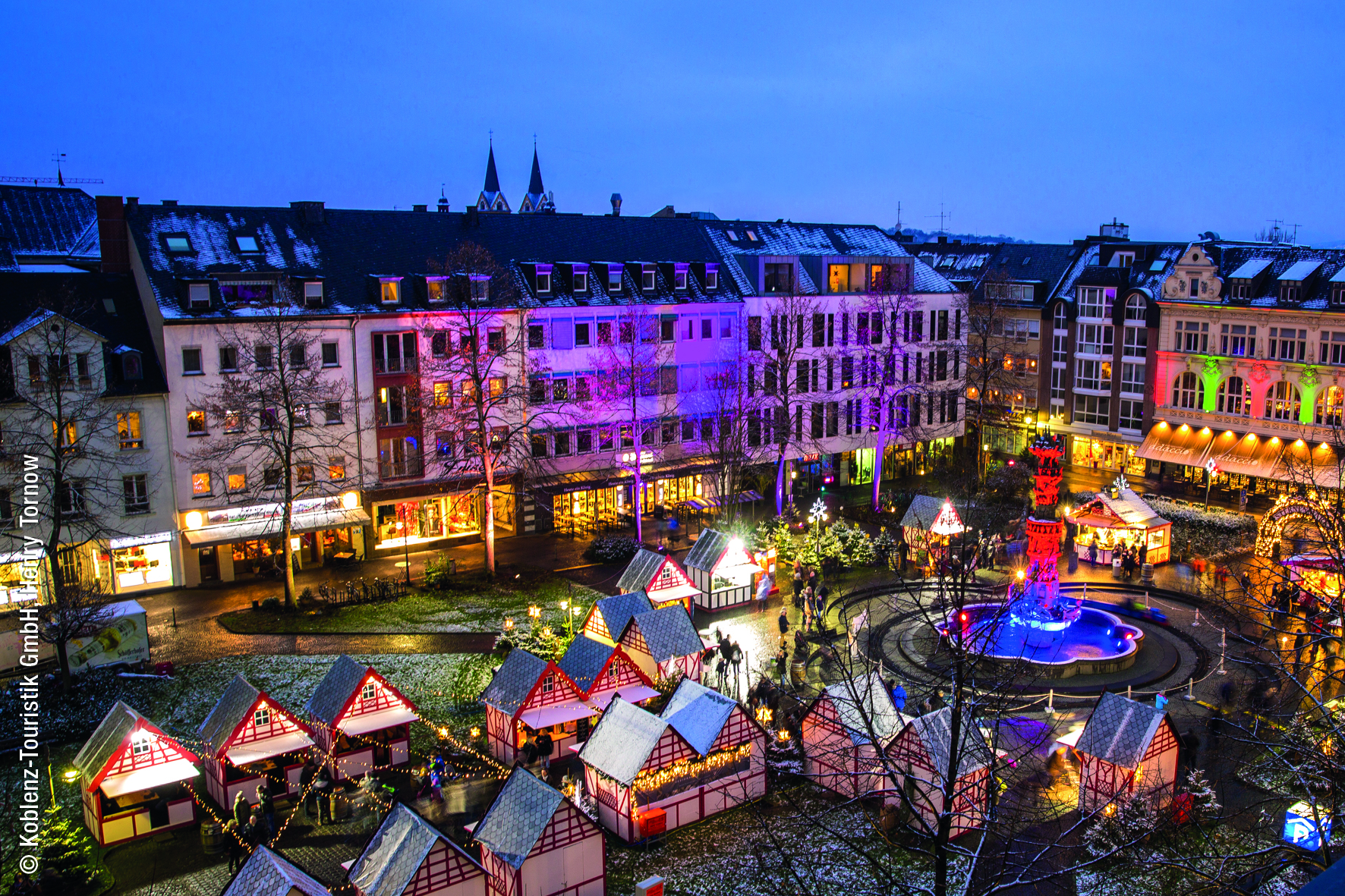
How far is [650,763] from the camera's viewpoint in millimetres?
22297

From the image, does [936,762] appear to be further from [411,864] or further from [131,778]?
[131,778]

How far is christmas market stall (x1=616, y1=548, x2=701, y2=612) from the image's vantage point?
114 ft

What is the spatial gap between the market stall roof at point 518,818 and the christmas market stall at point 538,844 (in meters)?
0.01

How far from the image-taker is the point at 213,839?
2208 centimetres

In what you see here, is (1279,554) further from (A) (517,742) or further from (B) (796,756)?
(A) (517,742)

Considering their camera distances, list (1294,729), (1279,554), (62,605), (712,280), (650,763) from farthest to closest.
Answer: (712,280) < (1279,554) < (62,605) < (650,763) < (1294,729)

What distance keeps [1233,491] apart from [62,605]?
51.6m

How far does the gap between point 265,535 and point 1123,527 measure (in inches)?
1313

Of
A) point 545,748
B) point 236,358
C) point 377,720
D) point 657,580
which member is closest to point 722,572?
point 657,580

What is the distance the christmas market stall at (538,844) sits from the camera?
1928cm

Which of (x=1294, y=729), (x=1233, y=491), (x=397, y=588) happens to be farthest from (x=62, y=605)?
(x=1233, y=491)

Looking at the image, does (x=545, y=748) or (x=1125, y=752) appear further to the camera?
(x=545, y=748)

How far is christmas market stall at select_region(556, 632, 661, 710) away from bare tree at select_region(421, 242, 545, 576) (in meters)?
13.4

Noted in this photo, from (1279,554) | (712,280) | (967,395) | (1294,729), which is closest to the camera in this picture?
(1294,729)
